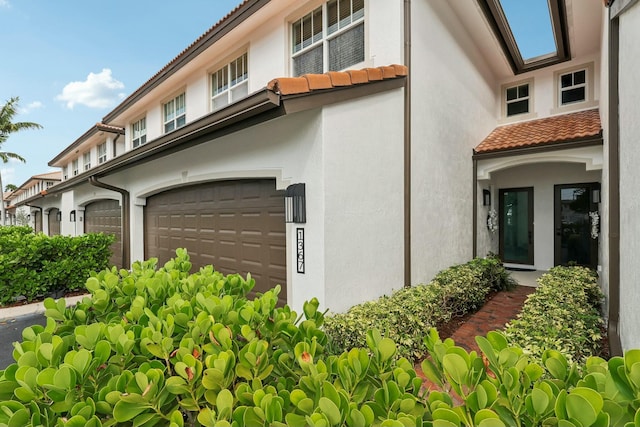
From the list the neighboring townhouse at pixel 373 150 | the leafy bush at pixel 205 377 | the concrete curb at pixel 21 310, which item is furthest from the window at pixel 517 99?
the concrete curb at pixel 21 310

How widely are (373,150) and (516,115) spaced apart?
8.43m

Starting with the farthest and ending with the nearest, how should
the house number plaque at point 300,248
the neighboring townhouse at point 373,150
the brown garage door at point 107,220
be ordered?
the brown garage door at point 107,220 < the house number plaque at point 300,248 < the neighboring townhouse at point 373,150

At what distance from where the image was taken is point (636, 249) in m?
3.18

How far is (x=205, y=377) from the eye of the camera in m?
1.32

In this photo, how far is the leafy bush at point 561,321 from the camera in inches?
145

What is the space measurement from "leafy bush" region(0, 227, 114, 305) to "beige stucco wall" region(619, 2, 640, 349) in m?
10.8

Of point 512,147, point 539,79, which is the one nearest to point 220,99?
point 512,147

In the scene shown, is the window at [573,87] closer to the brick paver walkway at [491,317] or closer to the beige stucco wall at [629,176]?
the brick paver walkway at [491,317]

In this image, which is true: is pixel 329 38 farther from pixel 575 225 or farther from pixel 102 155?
pixel 102 155

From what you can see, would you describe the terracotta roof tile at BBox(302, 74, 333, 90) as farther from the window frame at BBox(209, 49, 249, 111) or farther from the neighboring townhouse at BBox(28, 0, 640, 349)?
the window frame at BBox(209, 49, 249, 111)

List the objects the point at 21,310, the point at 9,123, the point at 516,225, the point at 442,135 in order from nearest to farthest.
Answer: the point at 21,310, the point at 442,135, the point at 516,225, the point at 9,123

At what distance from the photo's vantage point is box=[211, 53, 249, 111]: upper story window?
26.8 ft

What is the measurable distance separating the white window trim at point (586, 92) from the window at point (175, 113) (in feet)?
38.9

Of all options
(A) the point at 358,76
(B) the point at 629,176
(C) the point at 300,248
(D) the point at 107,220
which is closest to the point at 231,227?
(C) the point at 300,248
